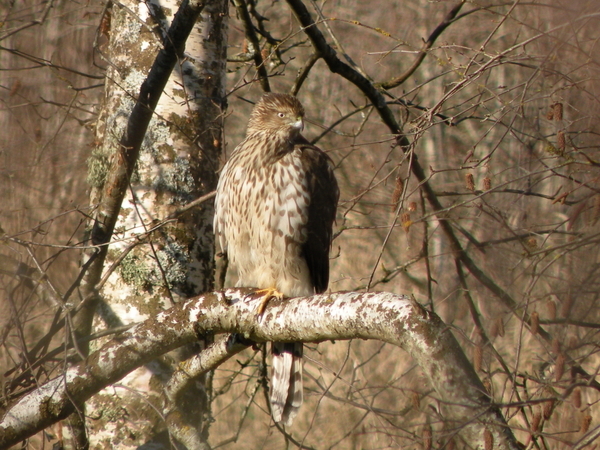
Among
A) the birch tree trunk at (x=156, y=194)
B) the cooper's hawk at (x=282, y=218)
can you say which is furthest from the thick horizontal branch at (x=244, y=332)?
the cooper's hawk at (x=282, y=218)

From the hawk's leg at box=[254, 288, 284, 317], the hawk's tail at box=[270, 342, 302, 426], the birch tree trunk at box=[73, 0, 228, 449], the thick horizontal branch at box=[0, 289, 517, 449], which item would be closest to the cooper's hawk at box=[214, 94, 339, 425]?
the hawk's tail at box=[270, 342, 302, 426]

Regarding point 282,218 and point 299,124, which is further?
point 299,124

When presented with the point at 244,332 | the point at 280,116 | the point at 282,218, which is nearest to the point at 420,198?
the point at 282,218

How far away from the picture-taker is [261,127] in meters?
4.13

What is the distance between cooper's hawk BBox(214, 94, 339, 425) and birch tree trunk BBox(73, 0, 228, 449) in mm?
163

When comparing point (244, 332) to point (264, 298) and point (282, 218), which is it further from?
point (282, 218)

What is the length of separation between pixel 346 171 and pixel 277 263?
4.62 m

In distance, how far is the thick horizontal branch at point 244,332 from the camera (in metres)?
2.23

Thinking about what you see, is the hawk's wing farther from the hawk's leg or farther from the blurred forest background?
the hawk's leg

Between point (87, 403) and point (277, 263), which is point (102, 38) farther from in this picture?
point (87, 403)

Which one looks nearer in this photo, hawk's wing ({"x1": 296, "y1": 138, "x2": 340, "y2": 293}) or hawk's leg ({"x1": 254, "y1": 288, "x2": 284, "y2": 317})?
hawk's leg ({"x1": 254, "y1": 288, "x2": 284, "y2": 317})

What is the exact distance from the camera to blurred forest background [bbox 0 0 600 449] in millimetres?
2811

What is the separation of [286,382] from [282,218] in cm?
83

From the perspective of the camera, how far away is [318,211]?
3.89 metres
